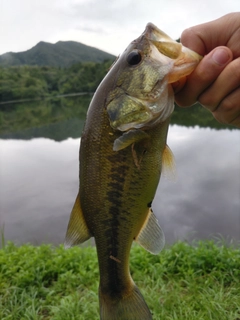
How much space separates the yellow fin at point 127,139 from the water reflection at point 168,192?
17.4ft

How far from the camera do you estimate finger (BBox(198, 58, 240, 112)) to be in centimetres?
193

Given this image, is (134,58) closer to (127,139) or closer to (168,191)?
(127,139)

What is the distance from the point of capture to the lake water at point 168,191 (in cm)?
891

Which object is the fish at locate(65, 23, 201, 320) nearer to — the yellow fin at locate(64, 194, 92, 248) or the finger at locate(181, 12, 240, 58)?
the yellow fin at locate(64, 194, 92, 248)

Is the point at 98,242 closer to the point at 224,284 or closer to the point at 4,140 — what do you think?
the point at 224,284

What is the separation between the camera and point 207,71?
6.39 feet

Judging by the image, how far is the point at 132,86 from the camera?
74.5 inches

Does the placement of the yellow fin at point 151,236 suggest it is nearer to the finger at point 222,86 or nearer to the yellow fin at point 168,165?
the yellow fin at point 168,165

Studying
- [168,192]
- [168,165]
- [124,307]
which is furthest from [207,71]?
[168,192]

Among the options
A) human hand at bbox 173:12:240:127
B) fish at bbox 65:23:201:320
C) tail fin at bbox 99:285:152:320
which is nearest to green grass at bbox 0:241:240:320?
tail fin at bbox 99:285:152:320

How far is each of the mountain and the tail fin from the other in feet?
379

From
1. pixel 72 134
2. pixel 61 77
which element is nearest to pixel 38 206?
pixel 72 134

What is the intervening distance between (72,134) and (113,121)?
86.3 ft

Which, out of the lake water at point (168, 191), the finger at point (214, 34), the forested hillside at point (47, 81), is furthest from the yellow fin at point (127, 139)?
the forested hillside at point (47, 81)
